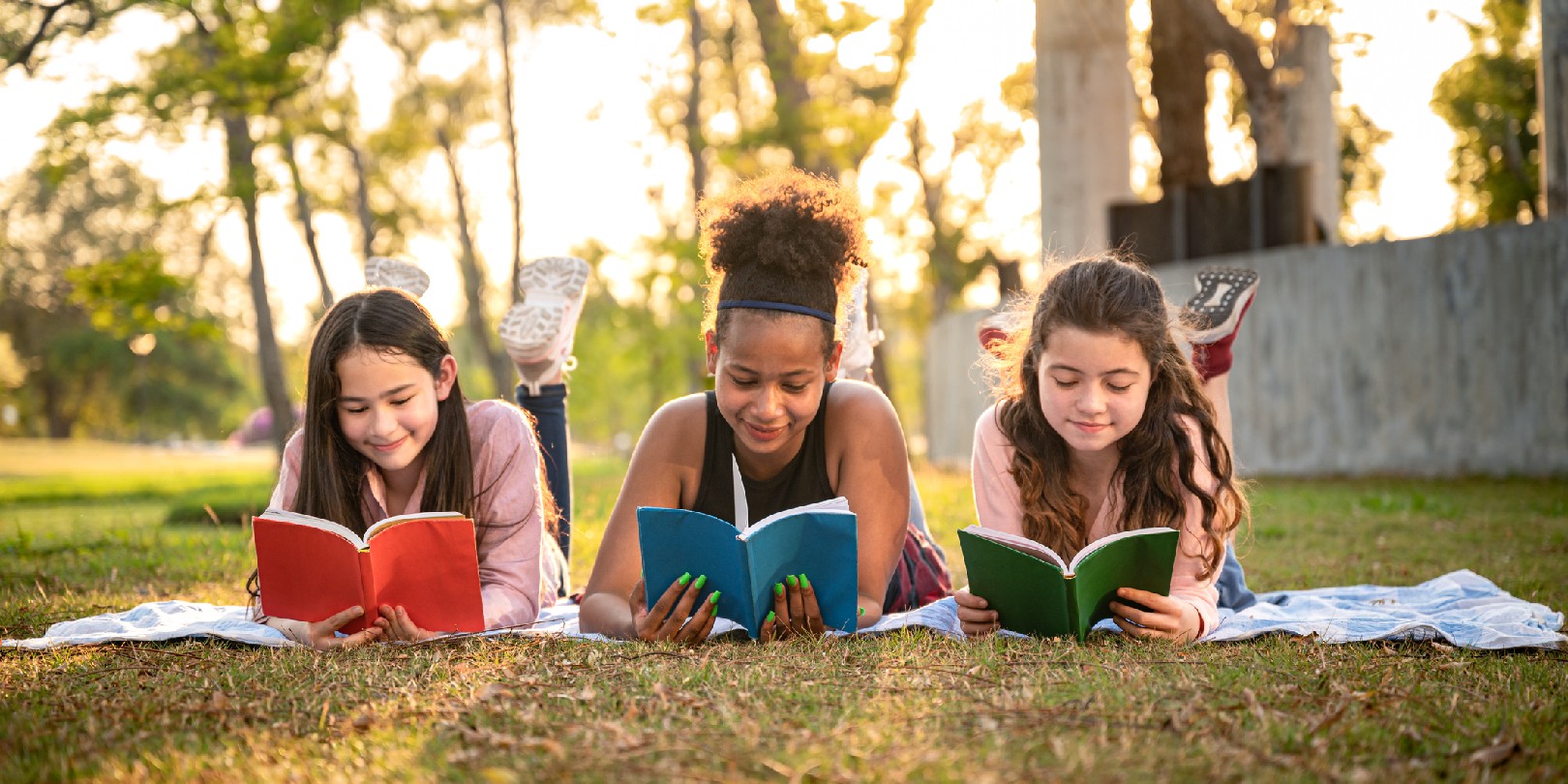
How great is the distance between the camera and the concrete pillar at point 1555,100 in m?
10.1

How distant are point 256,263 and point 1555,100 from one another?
1355cm

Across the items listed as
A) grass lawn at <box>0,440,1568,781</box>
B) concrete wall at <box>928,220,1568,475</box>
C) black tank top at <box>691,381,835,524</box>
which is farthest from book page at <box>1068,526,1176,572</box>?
concrete wall at <box>928,220,1568,475</box>

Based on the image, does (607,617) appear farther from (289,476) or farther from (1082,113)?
(1082,113)

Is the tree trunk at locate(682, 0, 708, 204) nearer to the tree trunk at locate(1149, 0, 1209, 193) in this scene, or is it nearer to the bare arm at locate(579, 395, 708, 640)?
the tree trunk at locate(1149, 0, 1209, 193)

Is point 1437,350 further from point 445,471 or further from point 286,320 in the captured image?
point 286,320

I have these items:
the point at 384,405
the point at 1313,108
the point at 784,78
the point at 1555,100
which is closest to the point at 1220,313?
the point at 384,405

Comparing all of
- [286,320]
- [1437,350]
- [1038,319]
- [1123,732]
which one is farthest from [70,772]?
[286,320]

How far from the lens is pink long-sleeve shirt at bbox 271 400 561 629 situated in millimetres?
3969

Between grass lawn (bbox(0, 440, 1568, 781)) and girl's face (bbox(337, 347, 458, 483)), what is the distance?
702 mm

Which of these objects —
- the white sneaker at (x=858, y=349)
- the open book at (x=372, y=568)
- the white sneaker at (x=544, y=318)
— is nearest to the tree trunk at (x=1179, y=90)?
the white sneaker at (x=858, y=349)

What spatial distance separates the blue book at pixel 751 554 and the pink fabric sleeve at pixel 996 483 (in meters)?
0.69

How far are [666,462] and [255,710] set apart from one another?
1623mm

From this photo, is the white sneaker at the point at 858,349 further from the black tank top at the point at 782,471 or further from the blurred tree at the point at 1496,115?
the blurred tree at the point at 1496,115

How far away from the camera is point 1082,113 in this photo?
14242 millimetres
